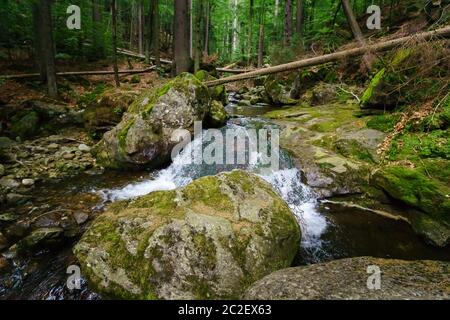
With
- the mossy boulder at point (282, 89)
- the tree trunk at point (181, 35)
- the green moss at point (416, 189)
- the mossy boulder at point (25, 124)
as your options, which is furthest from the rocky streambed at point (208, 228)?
the mossy boulder at point (282, 89)

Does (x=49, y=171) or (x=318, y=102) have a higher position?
(x=318, y=102)

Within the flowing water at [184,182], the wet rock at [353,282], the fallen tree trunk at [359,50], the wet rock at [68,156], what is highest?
the fallen tree trunk at [359,50]

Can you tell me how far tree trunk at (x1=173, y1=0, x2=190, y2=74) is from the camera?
10727 mm

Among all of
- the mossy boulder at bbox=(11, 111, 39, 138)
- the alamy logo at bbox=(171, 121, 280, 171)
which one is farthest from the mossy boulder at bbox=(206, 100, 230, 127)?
the mossy boulder at bbox=(11, 111, 39, 138)

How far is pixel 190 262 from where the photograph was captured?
3406 millimetres

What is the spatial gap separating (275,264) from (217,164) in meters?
4.04

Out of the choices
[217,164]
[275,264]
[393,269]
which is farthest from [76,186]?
[393,269]

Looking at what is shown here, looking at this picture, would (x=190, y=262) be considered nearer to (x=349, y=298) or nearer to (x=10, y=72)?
(x=349, y=298)

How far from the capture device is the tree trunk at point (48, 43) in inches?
403

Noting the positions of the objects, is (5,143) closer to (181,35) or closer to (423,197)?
(181,35)

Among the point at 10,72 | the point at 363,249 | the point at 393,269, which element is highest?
the point at 10,72

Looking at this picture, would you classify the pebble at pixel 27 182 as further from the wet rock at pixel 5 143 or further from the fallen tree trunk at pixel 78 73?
the fallen tree trunk at pixel 78 73

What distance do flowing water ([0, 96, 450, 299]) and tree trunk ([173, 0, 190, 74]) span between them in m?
4.99

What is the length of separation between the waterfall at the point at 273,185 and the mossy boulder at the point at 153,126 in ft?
1.70
